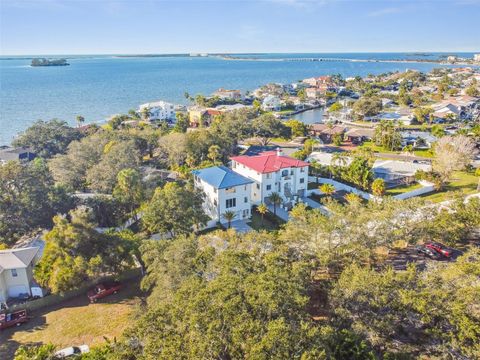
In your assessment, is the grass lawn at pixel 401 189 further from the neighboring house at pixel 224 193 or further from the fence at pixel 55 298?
the fence at pixel 55 298

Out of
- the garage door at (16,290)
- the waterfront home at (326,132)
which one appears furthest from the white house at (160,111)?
the garage door at (16,290)

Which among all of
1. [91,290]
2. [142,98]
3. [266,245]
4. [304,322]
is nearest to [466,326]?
[304,322]

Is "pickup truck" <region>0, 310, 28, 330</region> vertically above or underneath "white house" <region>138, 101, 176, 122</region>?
underneath

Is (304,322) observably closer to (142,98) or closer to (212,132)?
(212,132)

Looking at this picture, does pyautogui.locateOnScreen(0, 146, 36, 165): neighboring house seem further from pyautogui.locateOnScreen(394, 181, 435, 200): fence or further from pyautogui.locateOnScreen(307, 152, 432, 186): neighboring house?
pyautogui.locateOnScreen(394, 181, 435, 200): fence

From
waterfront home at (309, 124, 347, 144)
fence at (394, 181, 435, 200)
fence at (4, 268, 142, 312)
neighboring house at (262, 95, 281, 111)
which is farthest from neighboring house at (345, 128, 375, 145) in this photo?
fence at (4, 268, 142, 312)

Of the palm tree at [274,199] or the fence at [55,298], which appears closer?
the fence at [55,298]
